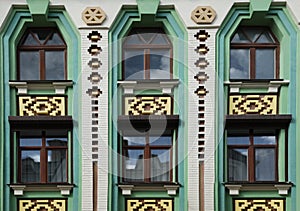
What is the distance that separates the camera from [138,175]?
1170cm

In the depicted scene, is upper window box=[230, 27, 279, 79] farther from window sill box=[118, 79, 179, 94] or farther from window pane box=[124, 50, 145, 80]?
A: window pane box=[124, 50, 145, 80]

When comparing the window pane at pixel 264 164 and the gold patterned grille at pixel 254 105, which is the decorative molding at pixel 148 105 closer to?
the gold patterned grille at pixel 254 105

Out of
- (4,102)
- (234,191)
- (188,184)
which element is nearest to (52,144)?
(4,102)

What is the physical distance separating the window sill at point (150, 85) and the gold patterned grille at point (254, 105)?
3.98ft

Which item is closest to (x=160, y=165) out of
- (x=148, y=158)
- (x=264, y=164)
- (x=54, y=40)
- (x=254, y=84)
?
(x=148, y=158)

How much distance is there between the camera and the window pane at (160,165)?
11695 mm

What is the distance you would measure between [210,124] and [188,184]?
1.23 m

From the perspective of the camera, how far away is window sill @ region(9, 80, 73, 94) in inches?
456

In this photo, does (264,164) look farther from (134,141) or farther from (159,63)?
(159,63)

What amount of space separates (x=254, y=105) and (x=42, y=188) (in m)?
4.44

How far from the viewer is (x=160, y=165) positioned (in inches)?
462

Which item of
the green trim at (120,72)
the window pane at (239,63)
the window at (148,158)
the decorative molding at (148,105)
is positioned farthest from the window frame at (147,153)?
the window pane at (239,63)

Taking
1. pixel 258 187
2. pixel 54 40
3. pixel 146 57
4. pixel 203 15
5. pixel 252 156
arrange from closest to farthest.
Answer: pixel 258 187, pixel 203 15, pixel 252 156, pixel 146 57, pixel 54 40

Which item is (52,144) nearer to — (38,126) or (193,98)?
(38,126)
